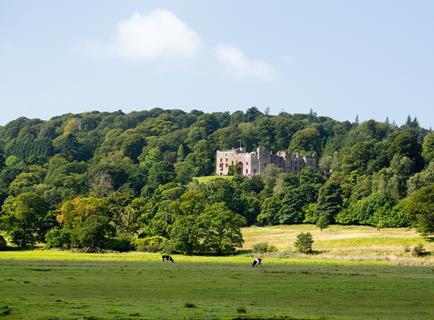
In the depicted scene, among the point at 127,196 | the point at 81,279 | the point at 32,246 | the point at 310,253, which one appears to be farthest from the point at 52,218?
the point at 81,279

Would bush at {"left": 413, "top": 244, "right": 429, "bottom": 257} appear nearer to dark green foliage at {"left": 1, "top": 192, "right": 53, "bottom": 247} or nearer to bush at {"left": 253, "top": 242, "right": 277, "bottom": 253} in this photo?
bush at {"left": 253, "top": 242, "right": 277, "bottom": 253}

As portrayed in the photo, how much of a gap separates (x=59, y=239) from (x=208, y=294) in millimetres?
71003

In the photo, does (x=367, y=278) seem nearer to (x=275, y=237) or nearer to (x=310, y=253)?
(x=310, y=253)

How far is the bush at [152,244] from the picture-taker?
108 metres

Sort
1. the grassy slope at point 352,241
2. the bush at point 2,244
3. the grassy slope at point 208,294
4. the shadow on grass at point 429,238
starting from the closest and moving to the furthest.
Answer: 1. the grassy slope at point 208,294
2. the grassy slope at point 352,241
3. the shadow on grass at point 429,238
4. the bush at point 2,244

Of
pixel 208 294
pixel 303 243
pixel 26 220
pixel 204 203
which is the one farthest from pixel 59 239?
pixel 208 294

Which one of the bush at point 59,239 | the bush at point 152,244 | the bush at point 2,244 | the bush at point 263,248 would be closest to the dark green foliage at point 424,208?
the bush at point 263,248

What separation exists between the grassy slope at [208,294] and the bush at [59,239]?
→ 4933 centimetres

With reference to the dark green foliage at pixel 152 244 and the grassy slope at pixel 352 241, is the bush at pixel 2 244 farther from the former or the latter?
the grassy slope at pixel 352 241

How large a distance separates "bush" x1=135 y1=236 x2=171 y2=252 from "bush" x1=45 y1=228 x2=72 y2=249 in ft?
31.6

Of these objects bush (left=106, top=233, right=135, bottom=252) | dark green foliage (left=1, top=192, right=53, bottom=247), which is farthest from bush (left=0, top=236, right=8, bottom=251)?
bush (left=106, top=233, right=135, bottom=252)

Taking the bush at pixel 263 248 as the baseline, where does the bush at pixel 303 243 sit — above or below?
above

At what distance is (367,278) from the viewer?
56.4 metres

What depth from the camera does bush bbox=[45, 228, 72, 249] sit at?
10988cm
